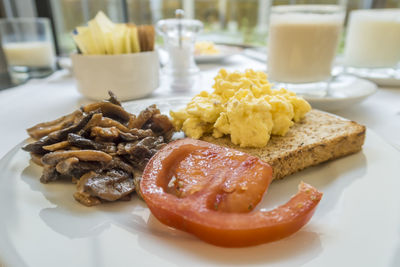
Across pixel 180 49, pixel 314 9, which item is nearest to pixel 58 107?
pixel 180 49

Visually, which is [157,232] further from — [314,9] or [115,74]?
[314,9]

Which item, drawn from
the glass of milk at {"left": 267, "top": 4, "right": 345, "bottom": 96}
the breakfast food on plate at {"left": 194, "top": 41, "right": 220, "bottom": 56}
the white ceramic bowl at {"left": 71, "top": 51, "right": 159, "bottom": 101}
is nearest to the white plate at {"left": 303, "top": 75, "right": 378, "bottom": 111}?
the glass of milk at {"left": 267, "top": 4, "right": 345, "bottom": 96}

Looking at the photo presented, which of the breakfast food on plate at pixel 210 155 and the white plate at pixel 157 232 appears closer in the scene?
the white plate at pixel 157 232

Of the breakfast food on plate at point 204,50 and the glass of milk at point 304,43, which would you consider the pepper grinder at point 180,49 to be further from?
the breakfast food on plate at point 204,50

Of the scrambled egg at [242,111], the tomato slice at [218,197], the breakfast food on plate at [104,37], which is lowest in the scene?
the tomato slice at [218,197]

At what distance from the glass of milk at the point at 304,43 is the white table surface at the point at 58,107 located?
37cm

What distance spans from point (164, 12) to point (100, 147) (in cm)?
558

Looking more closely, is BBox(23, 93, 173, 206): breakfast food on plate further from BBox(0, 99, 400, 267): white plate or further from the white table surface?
the white table surface

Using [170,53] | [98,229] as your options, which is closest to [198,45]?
[170,53]

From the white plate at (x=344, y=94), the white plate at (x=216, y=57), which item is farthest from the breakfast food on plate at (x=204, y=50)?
the white plate at (x=344, y=94)

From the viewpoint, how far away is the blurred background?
4.50 metres

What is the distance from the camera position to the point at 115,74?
187 cm

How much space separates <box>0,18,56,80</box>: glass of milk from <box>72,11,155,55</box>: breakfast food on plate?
53.9 inches

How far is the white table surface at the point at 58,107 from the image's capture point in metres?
1.58
